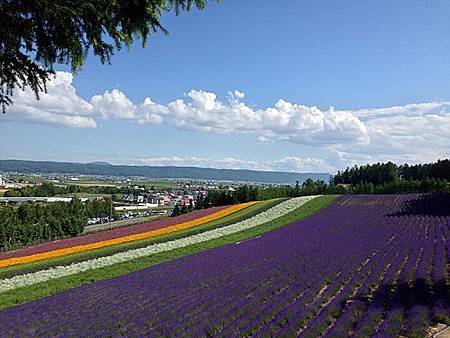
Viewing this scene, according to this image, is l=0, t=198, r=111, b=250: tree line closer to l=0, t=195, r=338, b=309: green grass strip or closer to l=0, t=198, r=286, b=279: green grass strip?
l=0, t=198, r=286, b=279: green grass strip

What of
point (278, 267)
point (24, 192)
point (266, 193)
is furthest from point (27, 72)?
point (24, 192)

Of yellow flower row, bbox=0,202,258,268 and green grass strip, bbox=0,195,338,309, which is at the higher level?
green grass strip, bbox=0,195,338,309

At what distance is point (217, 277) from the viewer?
17.7m

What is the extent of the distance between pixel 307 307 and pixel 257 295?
236cm

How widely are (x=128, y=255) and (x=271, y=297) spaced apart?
57.2 ft

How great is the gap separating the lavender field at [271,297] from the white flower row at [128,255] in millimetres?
5120

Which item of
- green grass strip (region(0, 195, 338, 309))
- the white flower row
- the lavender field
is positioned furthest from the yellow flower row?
the lavender field

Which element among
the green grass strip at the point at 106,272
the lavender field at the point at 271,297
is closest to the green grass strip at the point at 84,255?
the green grass strip at the point at 106,272

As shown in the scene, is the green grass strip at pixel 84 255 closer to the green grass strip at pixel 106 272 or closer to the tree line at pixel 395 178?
the green grass strip at pixel 106 272

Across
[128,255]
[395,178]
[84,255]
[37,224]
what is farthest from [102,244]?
[395,178]

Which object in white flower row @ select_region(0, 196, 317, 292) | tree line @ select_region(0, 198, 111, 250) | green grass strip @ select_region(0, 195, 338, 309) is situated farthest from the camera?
tree line @ select_region(0, 198, 111, 250)

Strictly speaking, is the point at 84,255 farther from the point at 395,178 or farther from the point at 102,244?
the point at 395,178

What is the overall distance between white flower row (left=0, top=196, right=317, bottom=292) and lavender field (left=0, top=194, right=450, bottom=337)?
5120 mm

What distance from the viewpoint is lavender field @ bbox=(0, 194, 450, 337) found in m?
10.3
